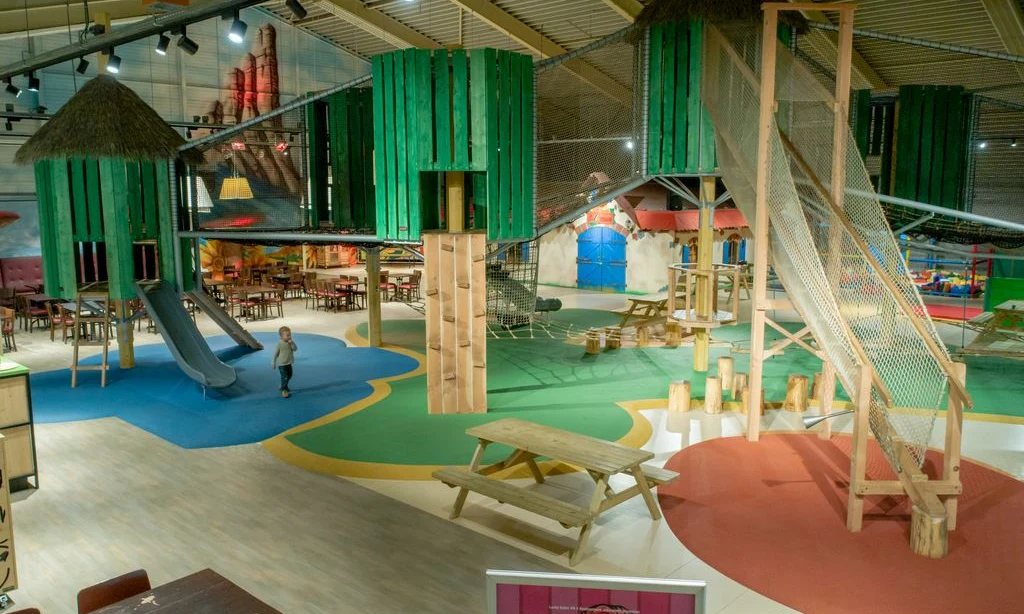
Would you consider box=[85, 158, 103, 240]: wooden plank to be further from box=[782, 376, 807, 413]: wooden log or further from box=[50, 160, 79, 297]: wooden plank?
box=[782, 376, 807, 413]: wooden log

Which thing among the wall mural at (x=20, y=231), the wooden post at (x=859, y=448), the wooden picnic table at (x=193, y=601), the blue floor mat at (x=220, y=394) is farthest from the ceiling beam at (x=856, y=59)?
the wall mural at (x=20, y=231)

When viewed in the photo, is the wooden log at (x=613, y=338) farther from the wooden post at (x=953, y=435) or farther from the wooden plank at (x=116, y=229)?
the wooden plank at (x=116, y=229)

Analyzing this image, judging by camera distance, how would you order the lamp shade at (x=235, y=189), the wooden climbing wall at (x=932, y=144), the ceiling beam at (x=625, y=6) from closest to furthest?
the wooden climbing wall at (x=932, y=144)
the lamp shade at (x=235, y=189)
the ceiling beam at (x=625, y=6)

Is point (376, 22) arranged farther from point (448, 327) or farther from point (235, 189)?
point (448, 327)

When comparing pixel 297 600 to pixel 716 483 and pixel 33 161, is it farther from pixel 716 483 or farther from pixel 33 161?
pixel 33 161

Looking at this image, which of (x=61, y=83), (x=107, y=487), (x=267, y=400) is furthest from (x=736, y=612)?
(x=61, y=83)

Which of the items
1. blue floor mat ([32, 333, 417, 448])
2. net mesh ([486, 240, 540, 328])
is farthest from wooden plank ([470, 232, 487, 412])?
net mesh ([486, 240, 540, 328])

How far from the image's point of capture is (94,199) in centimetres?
1365

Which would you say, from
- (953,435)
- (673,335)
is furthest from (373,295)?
(953,435)

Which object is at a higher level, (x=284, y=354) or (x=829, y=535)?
(x=284, y=354)

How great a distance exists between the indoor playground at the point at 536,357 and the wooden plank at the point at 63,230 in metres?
0.05

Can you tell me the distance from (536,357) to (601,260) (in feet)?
40.7

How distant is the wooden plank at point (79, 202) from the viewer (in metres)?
13.5

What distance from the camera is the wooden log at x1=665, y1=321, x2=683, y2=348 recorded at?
15.2 meters
